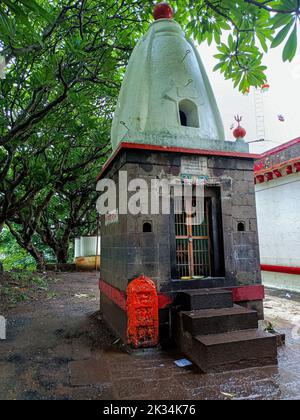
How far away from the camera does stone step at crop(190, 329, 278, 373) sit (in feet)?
12.4

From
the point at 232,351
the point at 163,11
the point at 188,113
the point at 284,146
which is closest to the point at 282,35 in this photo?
the point at 188,113

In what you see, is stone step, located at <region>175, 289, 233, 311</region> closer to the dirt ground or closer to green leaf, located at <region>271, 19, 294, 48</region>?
the dirt ground

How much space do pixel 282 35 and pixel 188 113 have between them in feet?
11.9

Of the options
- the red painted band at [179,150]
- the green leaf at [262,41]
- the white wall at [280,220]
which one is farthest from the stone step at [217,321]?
the white wall at [280,220]

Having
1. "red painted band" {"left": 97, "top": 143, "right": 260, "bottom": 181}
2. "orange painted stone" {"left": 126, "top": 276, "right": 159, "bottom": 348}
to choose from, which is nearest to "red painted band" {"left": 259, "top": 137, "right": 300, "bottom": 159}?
"red painted band" {"left": 97, "top": 143, "right": 260, "bottom": 181}

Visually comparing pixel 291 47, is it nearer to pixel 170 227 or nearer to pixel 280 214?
pixel 170 227

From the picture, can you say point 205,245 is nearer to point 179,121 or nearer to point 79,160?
point 179,121

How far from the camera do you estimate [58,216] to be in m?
18.6

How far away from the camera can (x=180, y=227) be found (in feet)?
17.9

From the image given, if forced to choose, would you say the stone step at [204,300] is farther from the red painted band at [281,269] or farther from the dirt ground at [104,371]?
the red painted band at [281,269]

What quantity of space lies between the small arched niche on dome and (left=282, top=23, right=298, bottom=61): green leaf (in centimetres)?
332

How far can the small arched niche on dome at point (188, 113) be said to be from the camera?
6010 millimetres

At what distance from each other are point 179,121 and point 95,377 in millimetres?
4725

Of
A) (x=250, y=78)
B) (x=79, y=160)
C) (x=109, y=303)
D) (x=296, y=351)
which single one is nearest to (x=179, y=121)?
(x=250, y=78)
